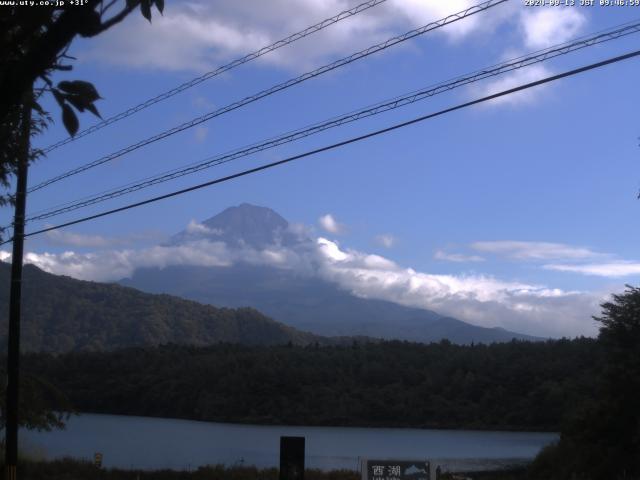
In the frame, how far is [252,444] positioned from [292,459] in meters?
29.2

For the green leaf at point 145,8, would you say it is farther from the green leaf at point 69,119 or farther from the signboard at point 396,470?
the signboard at point 396,470

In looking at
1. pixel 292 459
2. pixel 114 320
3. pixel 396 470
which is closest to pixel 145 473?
pixel 292 459

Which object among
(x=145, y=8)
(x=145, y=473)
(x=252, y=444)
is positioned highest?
(x=145, y=8)

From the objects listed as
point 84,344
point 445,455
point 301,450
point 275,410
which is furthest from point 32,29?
point 84,344

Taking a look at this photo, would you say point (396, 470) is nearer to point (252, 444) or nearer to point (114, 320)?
point (252, 444)

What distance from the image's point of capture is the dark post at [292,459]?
14820 mm

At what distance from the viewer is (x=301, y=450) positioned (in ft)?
49.4

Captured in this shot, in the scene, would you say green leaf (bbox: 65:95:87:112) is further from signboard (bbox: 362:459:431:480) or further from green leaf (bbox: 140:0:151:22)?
signboard (bbox: 362:459:431:480)

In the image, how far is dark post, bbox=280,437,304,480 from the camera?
1482cm

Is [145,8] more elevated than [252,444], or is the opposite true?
[145,8]

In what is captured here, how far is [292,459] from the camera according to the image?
14961mm

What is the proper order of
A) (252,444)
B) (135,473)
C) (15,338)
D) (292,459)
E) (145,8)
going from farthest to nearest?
(252,444) < (135,473) < (15,338) < (292,459) < (145,8)

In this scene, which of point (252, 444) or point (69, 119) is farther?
point (252, 444)

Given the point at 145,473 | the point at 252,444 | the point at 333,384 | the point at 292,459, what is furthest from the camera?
the point at 333,384
